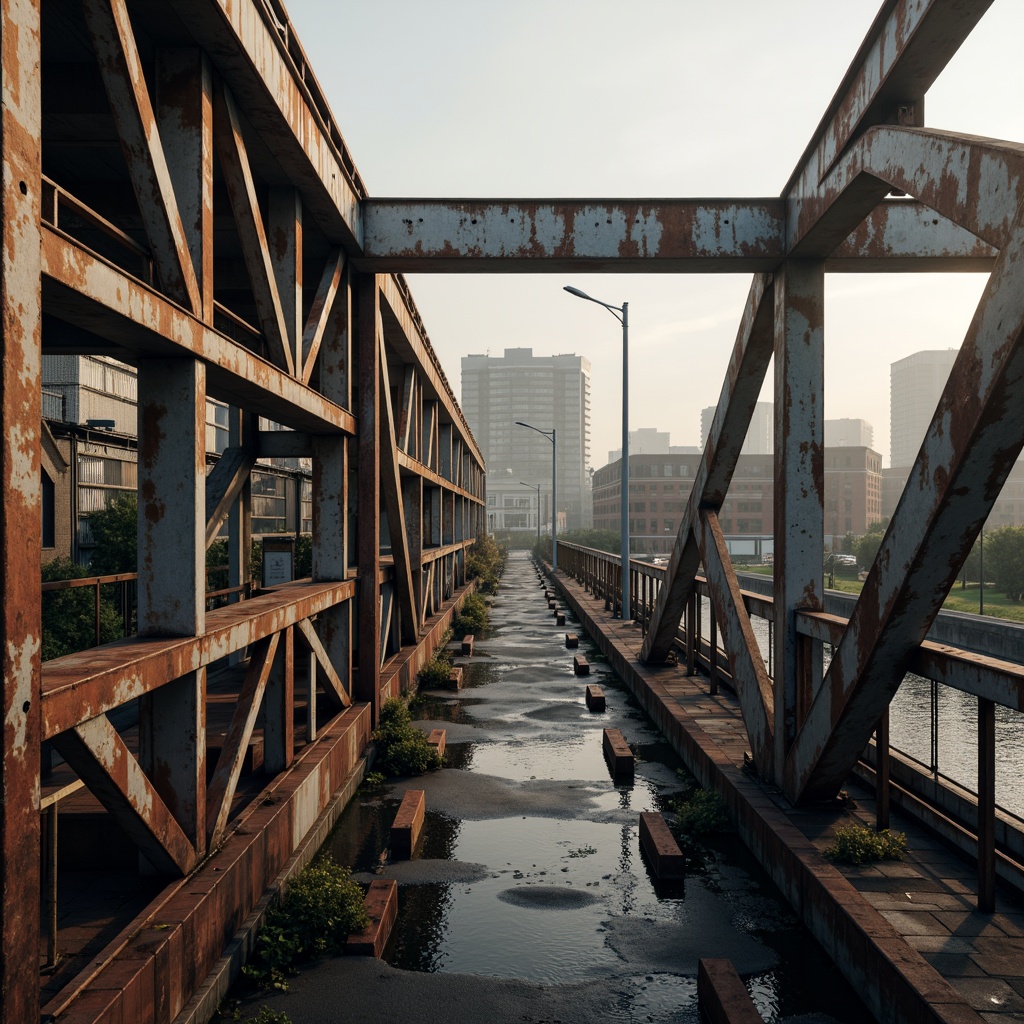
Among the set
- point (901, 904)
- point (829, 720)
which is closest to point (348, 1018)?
point (901, 904)

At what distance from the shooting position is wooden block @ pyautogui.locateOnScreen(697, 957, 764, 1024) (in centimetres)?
434

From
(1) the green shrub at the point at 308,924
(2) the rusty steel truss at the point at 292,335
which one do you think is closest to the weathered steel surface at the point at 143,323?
(2) the rusty steel truss at the point at 292,335

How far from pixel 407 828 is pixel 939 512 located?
4766 mm

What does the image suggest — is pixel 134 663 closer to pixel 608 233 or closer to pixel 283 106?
pixel 283 106

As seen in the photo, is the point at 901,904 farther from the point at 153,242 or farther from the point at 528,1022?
the point at 153,242

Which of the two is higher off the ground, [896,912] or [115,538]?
[115,538]

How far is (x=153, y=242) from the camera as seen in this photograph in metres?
4.68

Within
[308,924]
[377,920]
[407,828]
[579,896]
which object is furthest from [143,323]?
[579,896]

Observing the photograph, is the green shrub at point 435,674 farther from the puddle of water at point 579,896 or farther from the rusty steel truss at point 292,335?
the rusty steel truss at point 292,335

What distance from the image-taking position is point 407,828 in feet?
23.7

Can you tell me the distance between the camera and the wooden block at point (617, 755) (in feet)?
31.3

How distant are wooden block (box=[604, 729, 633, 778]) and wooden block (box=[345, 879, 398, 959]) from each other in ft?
12.7

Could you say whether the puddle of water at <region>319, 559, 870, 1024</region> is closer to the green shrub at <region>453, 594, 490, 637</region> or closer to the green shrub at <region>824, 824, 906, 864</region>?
the green shrub at <region>824, 824, 906, 864</region>

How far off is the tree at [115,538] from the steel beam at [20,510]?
16783mm
